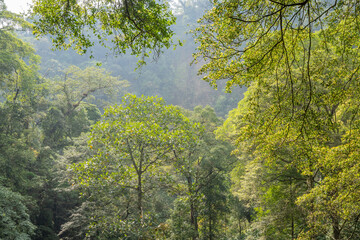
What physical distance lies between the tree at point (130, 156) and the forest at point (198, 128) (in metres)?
0.05

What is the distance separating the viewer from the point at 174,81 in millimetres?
59125

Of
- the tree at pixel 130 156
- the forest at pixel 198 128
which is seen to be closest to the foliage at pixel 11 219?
the forest at pixel 198 128

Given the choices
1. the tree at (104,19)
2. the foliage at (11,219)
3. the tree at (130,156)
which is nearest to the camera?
the tree at (104,19)

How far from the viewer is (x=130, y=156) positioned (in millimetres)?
8281

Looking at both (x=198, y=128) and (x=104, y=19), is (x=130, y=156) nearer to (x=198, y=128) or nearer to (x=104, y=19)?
(x=198, y=128)

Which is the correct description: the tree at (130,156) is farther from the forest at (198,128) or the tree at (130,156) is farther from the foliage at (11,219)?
the foliage at (11,219)

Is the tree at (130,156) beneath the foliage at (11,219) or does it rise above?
above

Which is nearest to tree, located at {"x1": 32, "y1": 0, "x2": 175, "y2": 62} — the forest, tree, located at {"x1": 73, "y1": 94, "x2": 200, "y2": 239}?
the forest

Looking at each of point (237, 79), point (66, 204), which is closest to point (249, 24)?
point (237, 79)

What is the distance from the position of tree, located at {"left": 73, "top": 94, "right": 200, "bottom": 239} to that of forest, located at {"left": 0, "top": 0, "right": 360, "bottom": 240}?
1.9 inches

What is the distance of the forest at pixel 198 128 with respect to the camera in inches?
146

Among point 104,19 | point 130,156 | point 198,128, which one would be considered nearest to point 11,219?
point 130,156

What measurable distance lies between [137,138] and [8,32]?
13.6 m

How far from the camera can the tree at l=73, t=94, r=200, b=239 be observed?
7172mm
